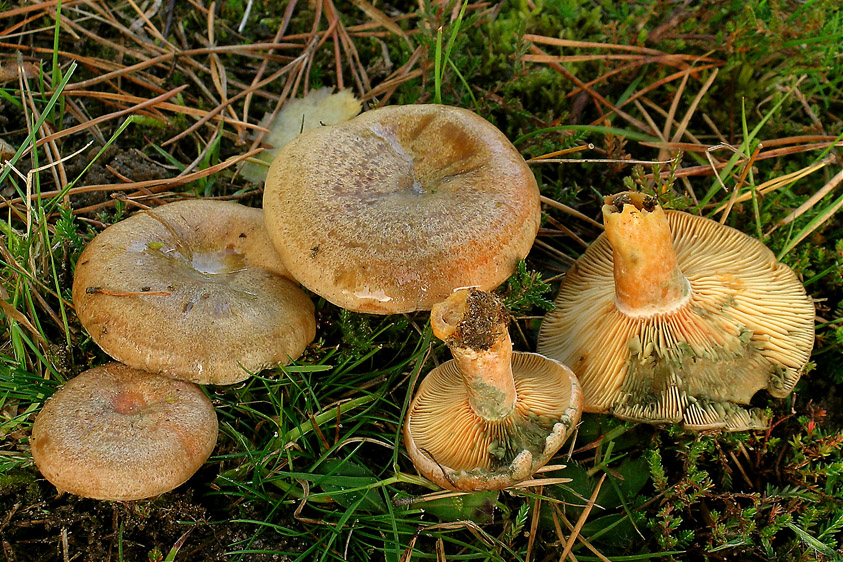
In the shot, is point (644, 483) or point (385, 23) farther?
point (385, 23)


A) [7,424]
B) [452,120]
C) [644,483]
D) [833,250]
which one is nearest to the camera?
[7,424]

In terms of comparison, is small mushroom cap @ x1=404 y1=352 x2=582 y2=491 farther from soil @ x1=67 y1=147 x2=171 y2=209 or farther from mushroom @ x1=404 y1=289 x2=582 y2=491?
soil @ x1=67 y1=147 x2=171 y2=209

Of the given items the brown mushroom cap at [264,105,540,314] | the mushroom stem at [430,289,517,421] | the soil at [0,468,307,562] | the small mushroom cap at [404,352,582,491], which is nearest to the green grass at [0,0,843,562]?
the soil at [0,468,307,562]

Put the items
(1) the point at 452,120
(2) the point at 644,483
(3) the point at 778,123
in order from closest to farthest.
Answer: (2) the point at 644,483, (1) the point at 452,120, (3) the point at 778,123

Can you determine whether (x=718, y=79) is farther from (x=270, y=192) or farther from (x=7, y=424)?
(x=7, y=424)

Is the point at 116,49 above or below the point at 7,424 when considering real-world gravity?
above

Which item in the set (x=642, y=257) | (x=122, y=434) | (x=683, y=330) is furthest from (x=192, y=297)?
(x=683, y=330)

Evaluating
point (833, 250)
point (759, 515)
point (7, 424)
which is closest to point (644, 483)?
point (759, 515)

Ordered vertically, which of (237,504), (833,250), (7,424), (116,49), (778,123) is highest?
(116,49)
